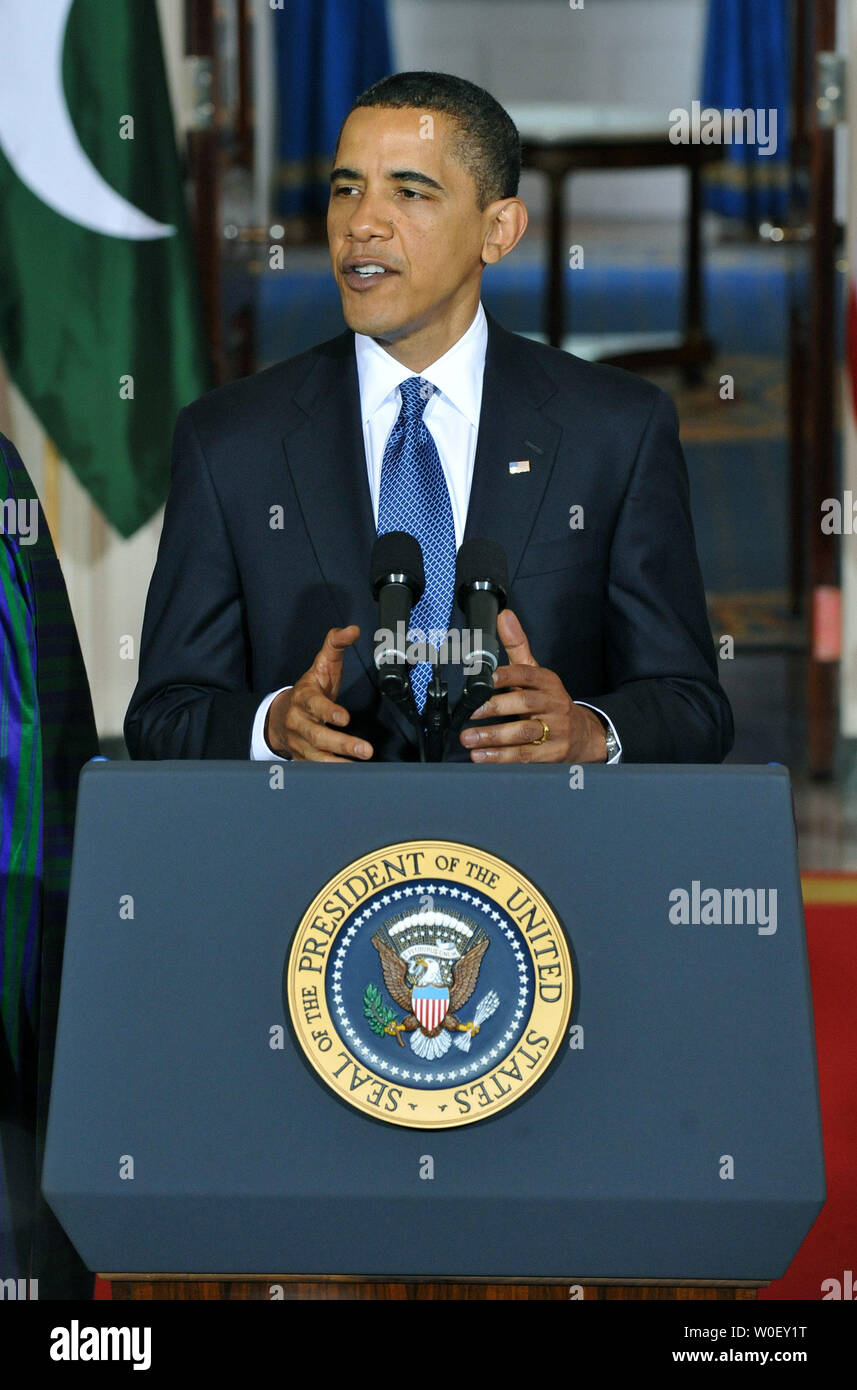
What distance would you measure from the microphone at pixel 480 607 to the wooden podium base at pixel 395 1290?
15.3 inches

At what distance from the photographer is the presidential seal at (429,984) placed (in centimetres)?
122

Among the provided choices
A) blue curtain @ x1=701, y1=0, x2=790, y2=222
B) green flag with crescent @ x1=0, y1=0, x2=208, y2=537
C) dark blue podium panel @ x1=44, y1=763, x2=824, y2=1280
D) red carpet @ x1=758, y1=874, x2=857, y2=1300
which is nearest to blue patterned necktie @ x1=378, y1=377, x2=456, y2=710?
dark blue podium panel @ x1=44, y1=763, x2=824, y2=1280

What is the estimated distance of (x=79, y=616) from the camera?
4.03 m

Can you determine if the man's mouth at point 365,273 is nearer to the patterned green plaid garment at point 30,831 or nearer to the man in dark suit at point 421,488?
the man in dark suit at point 421,488

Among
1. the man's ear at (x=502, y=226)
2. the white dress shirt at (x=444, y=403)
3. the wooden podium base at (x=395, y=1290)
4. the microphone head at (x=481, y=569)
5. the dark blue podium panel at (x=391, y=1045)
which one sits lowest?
the wooden podium base at (x=395, y=1290)

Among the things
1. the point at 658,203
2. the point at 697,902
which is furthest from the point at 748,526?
the point at 658,203

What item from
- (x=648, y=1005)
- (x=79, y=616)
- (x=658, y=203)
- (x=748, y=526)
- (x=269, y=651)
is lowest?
(x=648, y=1005)

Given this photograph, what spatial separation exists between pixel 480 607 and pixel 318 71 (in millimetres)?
9272

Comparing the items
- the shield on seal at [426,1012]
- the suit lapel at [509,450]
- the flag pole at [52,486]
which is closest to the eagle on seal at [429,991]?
the shield on seal at [426,1012]

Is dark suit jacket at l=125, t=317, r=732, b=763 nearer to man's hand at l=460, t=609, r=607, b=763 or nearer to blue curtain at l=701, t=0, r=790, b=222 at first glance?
man's hand at l=460, t=609, r=607, b=763

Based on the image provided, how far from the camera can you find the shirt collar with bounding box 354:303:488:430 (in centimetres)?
178

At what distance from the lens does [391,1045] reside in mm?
1222
